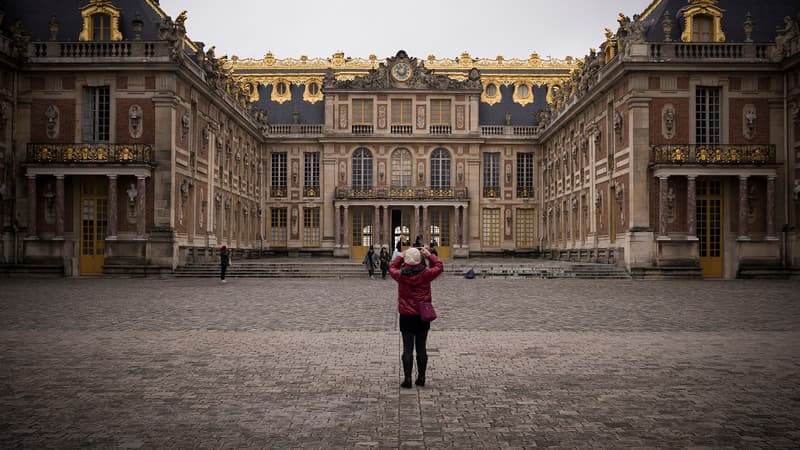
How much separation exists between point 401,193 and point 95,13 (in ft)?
78.5

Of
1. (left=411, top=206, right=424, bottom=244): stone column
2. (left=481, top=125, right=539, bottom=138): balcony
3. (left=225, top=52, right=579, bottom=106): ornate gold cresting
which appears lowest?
(left=411, top=206, right=424, bottom=244): stone column

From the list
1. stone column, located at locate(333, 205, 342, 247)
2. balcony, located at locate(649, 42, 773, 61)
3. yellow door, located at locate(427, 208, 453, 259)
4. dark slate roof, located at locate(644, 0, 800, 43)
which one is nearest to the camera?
balcony, located at locate(649, 42, 773, 61)

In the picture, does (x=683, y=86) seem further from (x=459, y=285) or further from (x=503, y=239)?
(x=503, y=239)

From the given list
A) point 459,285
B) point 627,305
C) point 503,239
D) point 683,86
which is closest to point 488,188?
point 503,239

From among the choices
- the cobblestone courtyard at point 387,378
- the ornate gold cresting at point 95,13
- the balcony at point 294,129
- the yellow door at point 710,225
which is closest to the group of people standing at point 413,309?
the cobblestone courtyard at point 387,378

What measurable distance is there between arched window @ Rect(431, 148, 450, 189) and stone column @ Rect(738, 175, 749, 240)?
24.2 m

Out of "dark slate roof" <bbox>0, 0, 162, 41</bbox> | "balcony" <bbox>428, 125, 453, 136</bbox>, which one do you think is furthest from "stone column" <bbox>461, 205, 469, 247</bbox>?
"dark slate roof" <bbox>0, 0, 162, 41</bbox>

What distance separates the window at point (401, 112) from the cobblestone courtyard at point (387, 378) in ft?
116

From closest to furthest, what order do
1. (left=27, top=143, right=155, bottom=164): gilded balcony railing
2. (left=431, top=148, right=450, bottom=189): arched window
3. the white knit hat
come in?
the white knit hat → (left=27, top=143, right=155, bottom=164): gilded balcony railing → (left=431, top=148, right=450, bottom=189): arched window

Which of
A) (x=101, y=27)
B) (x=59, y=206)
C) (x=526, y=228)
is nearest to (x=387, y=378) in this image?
(x=59, y=206)

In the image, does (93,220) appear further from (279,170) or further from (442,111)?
(442,111)

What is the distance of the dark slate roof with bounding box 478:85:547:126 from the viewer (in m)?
51.8

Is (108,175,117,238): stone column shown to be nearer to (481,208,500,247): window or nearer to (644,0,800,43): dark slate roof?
(644,0,800,43): dark slate roof

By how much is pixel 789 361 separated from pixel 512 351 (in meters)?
3.30
